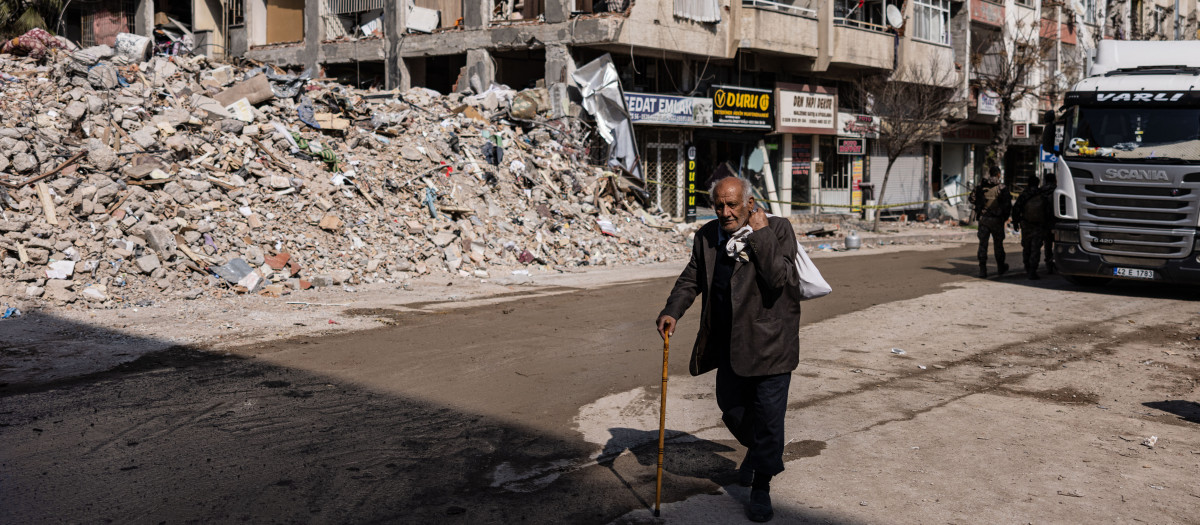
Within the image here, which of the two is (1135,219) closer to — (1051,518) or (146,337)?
(1051,518)

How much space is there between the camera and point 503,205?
1886cm

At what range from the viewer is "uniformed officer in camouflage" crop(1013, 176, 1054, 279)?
15.1 meters

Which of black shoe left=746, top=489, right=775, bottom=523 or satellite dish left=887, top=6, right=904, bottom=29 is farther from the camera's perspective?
satellite dish left=887, top=6, right=904, bottom=29

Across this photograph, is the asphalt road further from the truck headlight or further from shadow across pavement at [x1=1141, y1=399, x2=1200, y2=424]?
the truck headlight

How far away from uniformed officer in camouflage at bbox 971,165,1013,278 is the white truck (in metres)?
1.07

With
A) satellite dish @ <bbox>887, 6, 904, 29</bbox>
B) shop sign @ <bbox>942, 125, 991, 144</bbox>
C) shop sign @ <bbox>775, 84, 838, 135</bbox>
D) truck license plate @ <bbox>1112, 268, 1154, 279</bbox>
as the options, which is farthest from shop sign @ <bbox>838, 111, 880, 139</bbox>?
truck license plate @ <bbox>1112, 268, 1154, 279</bbox>

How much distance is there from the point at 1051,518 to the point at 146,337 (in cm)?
840

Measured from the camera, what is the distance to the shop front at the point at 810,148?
31969 mm

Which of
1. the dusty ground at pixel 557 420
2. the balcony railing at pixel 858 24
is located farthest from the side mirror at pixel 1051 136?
the balcony railing at pixel 858 24

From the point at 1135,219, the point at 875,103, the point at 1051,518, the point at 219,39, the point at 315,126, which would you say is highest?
the point at 219,39

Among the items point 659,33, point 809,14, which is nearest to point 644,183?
point 659,33

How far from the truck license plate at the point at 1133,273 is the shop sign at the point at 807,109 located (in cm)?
1859

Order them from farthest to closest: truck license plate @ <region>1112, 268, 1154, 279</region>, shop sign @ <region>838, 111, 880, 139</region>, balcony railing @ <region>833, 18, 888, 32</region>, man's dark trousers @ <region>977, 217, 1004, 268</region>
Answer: shop sign @ <region>838, 111, 880, 139</region> < balcony railing @ <region>833, 18, 888, 32</region> < man's dark trousers @ <region>977, 217, 1004, 268</region> < truck license plate @ <region>1112, 268, 1154, 279</region>

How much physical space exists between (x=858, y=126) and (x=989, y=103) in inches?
343
